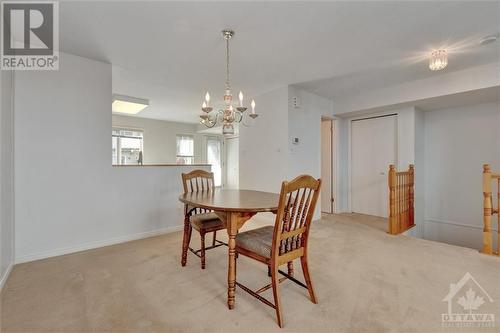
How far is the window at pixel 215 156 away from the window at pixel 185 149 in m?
0.59

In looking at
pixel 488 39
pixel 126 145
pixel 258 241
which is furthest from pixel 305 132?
pixel 126 145

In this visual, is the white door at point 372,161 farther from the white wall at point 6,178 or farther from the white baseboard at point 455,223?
the white wall at point 6,178

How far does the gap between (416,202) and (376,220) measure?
85cm

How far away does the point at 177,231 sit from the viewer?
3465 mm

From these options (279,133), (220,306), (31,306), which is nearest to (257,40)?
(279,133)

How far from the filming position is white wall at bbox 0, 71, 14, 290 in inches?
77.5

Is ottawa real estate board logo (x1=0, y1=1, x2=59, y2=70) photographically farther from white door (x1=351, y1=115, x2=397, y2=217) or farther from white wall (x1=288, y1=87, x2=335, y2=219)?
white door (x1=351, y1=115, x2=397, y2=217)

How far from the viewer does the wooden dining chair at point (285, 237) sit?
147cm

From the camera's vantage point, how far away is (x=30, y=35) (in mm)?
2283

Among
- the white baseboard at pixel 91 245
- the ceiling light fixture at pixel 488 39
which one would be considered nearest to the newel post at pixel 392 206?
the ceiling light fixture at pixel 488 39

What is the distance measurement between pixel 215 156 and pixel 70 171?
5.38m

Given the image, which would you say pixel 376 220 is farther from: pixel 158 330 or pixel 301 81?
pixel 158 330

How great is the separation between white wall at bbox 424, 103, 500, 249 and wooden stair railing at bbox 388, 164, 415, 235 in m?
0.81

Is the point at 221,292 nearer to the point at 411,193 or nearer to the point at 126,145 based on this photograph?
the point at 411,193
